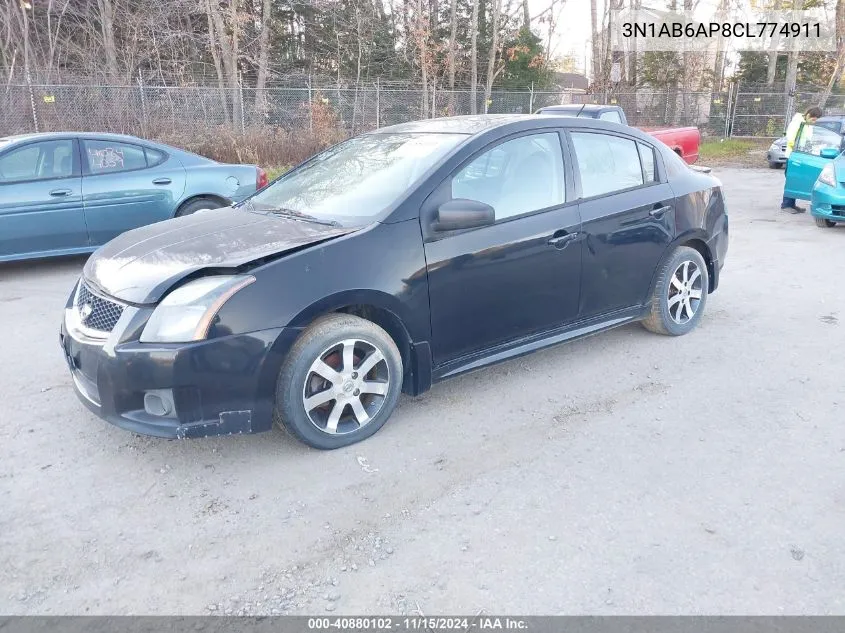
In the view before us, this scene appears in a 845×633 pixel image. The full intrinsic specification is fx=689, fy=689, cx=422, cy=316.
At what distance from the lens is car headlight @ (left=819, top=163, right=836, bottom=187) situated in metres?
9.49

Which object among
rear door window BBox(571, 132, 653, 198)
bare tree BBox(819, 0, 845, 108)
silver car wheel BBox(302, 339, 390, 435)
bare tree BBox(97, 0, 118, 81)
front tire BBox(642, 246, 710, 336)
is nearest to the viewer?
silver car wheel BBox(302, 339, 390, 435)

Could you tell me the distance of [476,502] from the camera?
10.2 ft

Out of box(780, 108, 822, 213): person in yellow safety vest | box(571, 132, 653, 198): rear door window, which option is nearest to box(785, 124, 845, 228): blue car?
box(780, 108, 822, 213): person in yellow safety vest

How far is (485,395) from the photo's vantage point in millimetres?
4258

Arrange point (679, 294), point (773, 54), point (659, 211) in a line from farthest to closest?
point (773, 54)
point (679, 294)
point (659, 211)

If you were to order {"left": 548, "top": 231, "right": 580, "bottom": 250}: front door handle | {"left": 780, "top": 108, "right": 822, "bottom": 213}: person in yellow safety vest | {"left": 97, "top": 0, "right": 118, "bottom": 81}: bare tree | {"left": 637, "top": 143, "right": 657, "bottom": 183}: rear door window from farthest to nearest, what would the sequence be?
{"left": 97, "top": 0, "right": 118, "bottom": 81}: bare tree < {"left": 780, "top": 108, "right": 822, "bottom": 213}: person in yellow safety vest < {"left": 637, "top": 143, "right": 657, "bottom": 183}: rear door window < {"left": 548, "top": 231, "right": 580, "bottom": 250}: front door handle

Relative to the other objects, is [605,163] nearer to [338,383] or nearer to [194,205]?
[338,383]

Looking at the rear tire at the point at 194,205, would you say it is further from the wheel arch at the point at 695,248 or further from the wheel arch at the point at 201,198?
the wheel arch at the point at 695,248

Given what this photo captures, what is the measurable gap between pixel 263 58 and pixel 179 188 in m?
15.8

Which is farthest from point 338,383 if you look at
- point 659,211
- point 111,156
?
point 111,156

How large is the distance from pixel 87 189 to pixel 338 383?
16.4 ft

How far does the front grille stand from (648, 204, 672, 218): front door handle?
3.46 metres

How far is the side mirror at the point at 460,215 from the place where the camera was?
367 centimetres

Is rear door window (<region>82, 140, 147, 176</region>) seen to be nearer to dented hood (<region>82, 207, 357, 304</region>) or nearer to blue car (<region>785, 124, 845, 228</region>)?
dented hood (<region>82, 207, 357, 304</region>)
